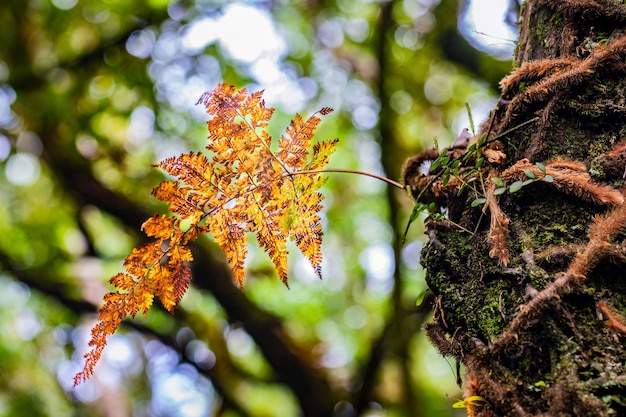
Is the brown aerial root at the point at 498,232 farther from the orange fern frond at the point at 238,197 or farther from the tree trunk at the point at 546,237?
the orange fern frond at the point at 238,197

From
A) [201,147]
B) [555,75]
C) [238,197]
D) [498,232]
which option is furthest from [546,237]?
[201,147]

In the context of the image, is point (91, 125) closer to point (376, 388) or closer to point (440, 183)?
point (376, 388)

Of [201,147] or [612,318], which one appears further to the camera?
[201,147]

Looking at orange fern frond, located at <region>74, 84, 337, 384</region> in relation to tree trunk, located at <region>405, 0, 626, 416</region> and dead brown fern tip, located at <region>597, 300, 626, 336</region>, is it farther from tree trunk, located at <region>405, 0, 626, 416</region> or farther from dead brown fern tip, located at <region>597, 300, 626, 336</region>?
dead brown fern tip, located at <region>597, 300, 626, 336</region>

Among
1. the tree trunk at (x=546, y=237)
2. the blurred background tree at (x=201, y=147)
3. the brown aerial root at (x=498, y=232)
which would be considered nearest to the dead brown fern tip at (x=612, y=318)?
the tree trunk at (x=546, y=237)

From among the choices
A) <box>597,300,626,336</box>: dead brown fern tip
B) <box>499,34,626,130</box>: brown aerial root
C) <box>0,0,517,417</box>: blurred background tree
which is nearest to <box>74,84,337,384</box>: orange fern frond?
<box>499,34,626,130</box>: brown aerial root

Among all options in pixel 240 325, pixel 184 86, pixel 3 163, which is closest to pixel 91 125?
pixel 184 86

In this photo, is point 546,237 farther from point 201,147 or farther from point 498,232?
point 201,147
